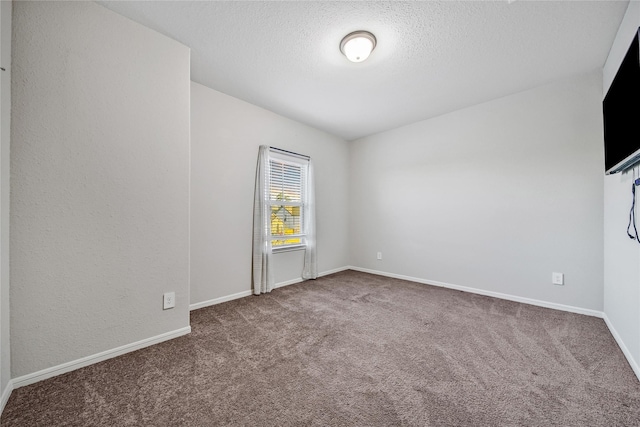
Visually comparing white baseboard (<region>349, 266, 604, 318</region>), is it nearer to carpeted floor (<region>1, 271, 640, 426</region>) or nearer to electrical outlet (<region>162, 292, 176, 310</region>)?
carpeted floor (<region>1, 271, 640, 426</region>)

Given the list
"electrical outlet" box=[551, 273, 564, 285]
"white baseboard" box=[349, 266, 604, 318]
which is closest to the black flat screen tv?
"electrical outlet" box=[551, 273, 564, 285]

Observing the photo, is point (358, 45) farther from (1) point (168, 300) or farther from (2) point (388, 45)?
(1) point (168, 300)

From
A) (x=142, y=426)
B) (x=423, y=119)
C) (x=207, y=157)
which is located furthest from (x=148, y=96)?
(x=423, y=119)

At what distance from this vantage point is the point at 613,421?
122cm

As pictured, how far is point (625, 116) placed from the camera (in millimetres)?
1607

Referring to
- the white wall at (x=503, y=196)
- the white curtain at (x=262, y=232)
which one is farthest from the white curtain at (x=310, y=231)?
the white wall at (x=503, y=196)

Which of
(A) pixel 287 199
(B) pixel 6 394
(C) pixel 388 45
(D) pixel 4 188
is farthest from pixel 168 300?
(C) pixel 388 45

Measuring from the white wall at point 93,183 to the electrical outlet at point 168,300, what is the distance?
0.04 m

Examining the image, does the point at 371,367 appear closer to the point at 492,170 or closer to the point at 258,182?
the point at 258,182

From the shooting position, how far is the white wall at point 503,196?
254 centimetres

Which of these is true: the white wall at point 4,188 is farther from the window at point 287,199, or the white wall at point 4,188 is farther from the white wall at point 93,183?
the window at point 287,199

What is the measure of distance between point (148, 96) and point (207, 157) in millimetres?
914

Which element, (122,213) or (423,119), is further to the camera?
(423,119)

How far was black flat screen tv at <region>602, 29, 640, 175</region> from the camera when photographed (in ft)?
4.64
